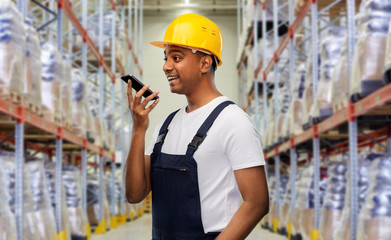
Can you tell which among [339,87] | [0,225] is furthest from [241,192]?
[339,87]

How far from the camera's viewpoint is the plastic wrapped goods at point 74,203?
27.2ft

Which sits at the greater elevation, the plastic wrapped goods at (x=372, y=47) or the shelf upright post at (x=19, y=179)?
the plastic wrapped goods at (x=372, y=47)

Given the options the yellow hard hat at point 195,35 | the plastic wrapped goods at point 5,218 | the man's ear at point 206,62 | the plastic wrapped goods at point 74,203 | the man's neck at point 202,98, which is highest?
the yellow hard hat at point 195,35

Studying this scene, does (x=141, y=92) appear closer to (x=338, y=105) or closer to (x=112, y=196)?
(x=338, y=105)

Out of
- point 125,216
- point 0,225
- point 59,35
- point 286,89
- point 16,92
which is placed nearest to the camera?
point 0,225

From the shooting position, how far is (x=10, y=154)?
5.81 m

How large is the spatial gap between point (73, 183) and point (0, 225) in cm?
408

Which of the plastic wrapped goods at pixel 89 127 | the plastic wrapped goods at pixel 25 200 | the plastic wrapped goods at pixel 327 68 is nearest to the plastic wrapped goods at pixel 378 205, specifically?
the plastic wrapped goods at pixel 327 68

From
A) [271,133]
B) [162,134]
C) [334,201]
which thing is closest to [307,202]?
[334,201]

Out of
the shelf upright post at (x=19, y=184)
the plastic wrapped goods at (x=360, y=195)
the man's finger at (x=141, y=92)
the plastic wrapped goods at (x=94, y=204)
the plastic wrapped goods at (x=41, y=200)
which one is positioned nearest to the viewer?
the man's finger at (x=141, y=92)

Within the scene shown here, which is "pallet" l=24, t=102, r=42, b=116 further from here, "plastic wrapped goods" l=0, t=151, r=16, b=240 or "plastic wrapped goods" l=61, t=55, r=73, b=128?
"plastic wrapped goods" l=61, t=55, r=73, b=128

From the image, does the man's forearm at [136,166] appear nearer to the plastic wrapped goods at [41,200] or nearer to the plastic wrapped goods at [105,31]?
the plastic wrapped goods at [41,200]

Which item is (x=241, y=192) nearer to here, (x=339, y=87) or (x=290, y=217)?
(x=339, y=87)

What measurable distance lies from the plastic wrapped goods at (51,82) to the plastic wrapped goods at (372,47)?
355 cm
